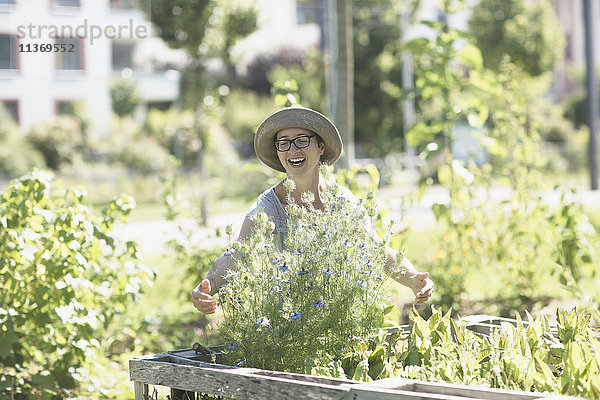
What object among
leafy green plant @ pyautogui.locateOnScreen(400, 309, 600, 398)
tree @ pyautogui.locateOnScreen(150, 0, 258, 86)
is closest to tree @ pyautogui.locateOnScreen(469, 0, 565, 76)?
tree @ pyautogui.locateOnScreen(150, 0, 258, 86)

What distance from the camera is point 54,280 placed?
376cm

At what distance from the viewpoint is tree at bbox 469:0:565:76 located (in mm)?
21359

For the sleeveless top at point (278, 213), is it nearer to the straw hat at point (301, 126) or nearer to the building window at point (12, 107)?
the straw hat at point (301, 126)

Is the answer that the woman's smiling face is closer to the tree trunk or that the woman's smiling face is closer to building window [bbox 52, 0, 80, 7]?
the tree trunk

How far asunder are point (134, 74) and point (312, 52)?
13502mm

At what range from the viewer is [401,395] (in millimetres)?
2244

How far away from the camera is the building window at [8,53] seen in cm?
3412

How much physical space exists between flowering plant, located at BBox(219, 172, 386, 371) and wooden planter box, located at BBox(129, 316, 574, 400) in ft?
0.51

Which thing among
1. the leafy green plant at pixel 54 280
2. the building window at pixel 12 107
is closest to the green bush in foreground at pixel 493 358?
the leafy green plant at pixel 54 280

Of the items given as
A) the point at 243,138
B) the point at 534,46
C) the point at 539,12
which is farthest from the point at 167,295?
the point at 243,138

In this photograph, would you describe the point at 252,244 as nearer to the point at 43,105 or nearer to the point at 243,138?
the point at 243,138

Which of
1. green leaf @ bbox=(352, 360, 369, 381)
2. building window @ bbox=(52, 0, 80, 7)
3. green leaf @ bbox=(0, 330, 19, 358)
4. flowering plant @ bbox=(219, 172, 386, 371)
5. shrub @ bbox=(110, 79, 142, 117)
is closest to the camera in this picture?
green leaf @ bbox=(352, 360, 369, 381)

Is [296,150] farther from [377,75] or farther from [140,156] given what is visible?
[140,156]

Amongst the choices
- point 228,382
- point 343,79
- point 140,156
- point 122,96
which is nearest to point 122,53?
point 122,96
